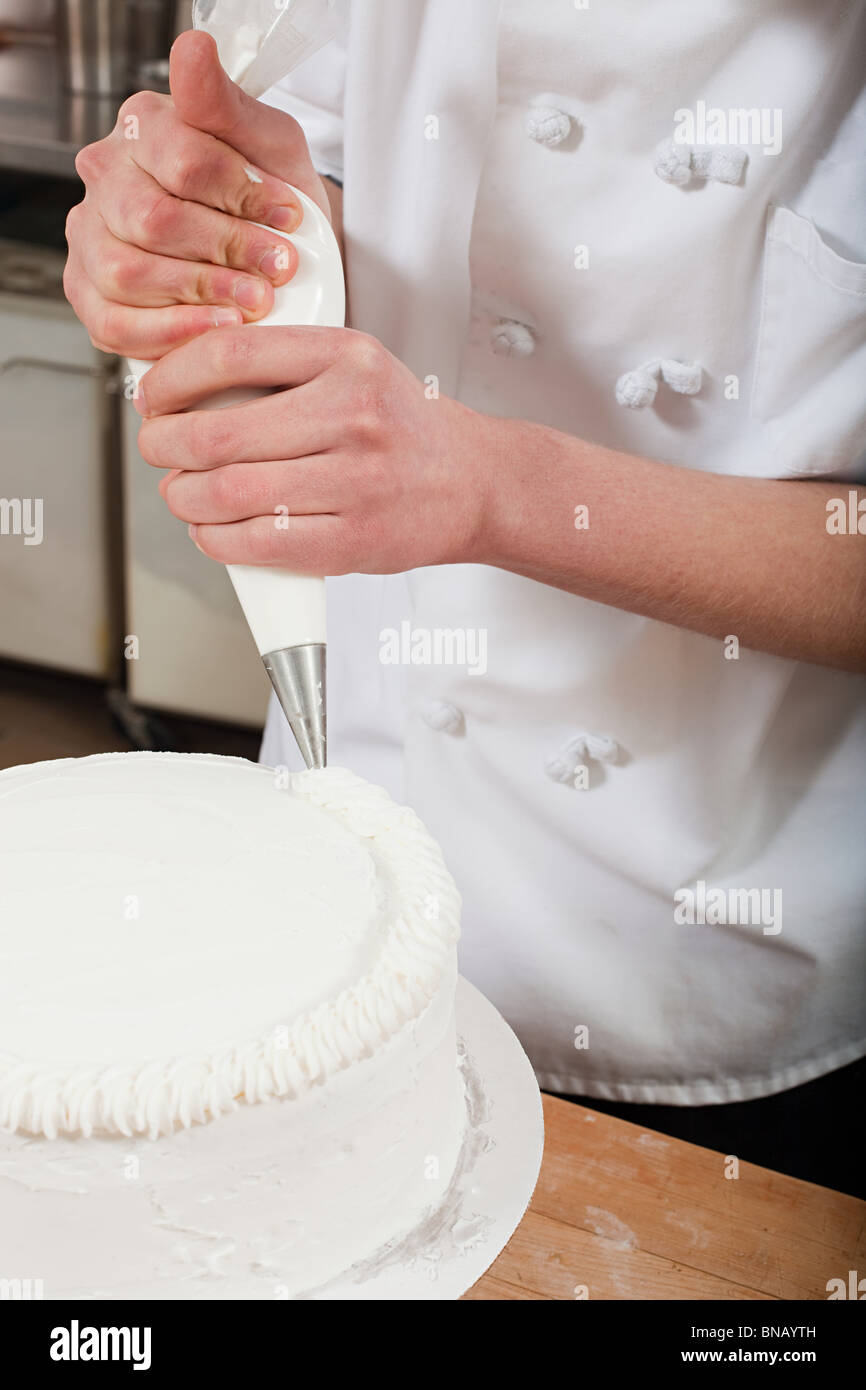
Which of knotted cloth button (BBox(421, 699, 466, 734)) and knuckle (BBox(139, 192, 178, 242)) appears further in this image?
knotted cloth button (BBox(421, 699, 466, 734))

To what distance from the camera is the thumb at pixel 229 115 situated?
0.79m

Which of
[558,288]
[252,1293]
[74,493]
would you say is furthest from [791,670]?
[74,493]

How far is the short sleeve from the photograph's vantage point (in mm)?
1114

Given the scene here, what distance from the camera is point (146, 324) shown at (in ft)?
2.77

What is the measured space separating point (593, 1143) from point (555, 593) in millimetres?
450

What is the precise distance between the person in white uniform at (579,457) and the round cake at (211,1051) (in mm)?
207

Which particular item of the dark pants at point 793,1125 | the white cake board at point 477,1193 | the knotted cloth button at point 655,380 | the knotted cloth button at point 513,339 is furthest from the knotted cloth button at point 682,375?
the dark pants at point 793,1125

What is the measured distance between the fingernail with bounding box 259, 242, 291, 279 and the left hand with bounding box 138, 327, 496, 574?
0.06m

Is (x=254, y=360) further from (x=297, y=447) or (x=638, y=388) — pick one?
(x=638, y=388)

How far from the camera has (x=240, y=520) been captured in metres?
0.82

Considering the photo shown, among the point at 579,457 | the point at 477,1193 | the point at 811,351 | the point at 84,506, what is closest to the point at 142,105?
the point at 579,457

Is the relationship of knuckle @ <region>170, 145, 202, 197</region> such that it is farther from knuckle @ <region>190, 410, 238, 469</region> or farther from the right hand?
knuckle @ <region>190, 410, 238, 469</region>

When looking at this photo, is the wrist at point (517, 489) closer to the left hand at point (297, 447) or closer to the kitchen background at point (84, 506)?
the left hand at point (297, 447)

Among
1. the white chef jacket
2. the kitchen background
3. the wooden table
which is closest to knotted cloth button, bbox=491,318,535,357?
the white chef jacket
